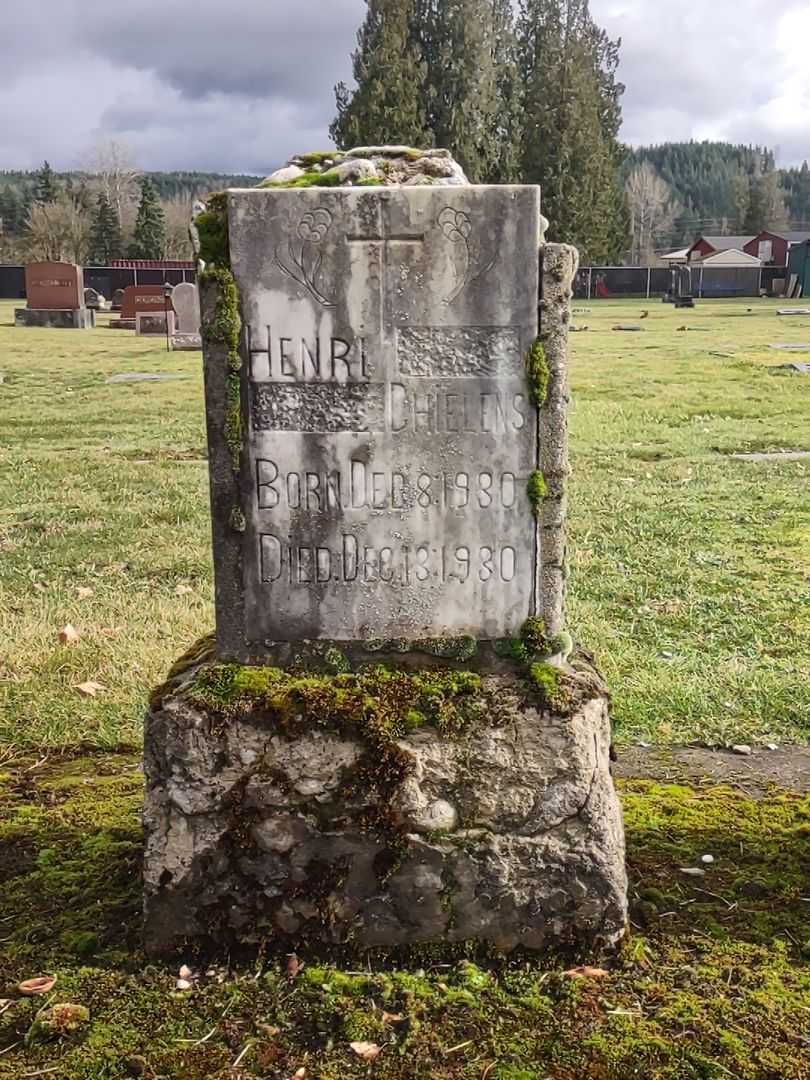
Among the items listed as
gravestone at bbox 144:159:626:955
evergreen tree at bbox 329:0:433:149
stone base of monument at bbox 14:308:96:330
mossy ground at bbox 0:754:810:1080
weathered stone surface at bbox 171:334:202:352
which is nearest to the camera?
mossy ground at bbox 0:754:810:1080

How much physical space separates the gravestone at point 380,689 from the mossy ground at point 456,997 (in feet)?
0.48

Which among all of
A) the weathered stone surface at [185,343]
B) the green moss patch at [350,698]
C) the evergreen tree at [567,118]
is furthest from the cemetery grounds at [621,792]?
the evergreen tree at [567,118]

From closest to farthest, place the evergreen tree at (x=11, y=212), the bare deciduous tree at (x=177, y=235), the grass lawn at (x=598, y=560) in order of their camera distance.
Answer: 1. the grass lawn at (x=598, y=560)
2. the bare deciduous tree at (x=177, y=235)
3. the evergreen tree at (x=11, y=212)

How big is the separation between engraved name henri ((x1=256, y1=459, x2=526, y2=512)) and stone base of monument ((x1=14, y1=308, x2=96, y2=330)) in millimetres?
→ 34194

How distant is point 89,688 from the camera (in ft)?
15.8

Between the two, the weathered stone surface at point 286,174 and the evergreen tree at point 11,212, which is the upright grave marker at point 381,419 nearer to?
the weathered stone surface at point 286,174

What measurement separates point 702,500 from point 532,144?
167 feet

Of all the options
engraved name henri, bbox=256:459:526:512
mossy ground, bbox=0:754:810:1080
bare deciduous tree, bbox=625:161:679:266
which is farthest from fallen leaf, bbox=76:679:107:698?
bare deciduous tree, bbox=625:161:679:266

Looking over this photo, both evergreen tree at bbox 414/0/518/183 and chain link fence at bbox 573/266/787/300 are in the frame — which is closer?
evergreen tree at bbox 414/0/518/183

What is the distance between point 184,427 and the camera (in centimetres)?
1305

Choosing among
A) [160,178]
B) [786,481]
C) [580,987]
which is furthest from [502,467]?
[160,178]

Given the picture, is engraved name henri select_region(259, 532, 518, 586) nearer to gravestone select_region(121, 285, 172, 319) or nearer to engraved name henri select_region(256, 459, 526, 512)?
engraved name henri select_region(256, 459, 526, 512)

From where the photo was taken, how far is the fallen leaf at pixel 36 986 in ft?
9.05

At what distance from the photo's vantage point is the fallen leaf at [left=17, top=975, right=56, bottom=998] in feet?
9.05
